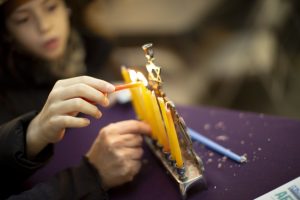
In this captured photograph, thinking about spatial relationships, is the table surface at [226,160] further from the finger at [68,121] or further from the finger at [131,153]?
the finger at [68,121]

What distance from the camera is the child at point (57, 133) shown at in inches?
23.5

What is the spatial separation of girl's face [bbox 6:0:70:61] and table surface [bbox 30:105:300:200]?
0.25 m

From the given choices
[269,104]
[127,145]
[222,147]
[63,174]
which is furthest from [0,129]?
[269,104]

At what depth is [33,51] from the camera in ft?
3.25

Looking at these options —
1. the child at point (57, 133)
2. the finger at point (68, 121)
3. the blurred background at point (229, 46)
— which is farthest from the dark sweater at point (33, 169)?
the blurred background at point (229, 46)

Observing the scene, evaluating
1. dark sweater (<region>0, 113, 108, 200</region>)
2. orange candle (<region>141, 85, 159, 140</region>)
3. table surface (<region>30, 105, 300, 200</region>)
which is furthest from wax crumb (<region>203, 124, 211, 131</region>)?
dark sweater (<region>0, 113, 108, 200</region>)

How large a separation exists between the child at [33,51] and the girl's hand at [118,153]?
32 cm

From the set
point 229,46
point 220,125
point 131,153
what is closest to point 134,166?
point 131,153

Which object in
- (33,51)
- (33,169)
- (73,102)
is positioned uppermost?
(33,51)

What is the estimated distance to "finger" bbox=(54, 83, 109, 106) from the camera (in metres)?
0.59

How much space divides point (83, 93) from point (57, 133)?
10cm

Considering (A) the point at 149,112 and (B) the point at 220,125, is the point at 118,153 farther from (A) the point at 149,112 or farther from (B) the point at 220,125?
(B) the point at 220,125

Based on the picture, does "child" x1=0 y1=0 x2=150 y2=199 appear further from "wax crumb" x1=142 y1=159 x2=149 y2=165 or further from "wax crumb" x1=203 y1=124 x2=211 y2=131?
"wax crumb" x1=203 y1=124 x2=211 y2=131

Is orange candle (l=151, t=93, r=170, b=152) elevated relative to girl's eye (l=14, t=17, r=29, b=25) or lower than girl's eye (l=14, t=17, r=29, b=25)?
lower
